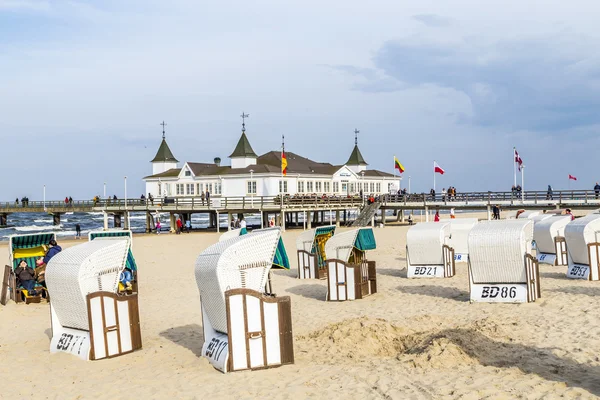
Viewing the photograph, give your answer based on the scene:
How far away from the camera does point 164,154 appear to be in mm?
59219

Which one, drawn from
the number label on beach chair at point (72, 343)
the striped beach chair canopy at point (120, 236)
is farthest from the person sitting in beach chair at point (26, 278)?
the number label on beach chair at point (72, 343)

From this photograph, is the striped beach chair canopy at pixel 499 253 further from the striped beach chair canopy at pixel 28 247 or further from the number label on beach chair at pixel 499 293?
the striped beach chair canopy at pixel 28 247

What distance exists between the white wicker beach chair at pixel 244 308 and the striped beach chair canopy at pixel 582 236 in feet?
31.5

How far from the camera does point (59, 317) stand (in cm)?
1049

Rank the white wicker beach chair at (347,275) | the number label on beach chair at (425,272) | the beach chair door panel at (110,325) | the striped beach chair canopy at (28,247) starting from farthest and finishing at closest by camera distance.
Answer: the number label on beach chair at (425,272), the striped beach chair canopy at (28,247), the white wicker beach chair at (347,275), the beach chair door panel at (110,325)

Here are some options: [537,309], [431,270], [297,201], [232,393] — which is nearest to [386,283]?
[431,270]

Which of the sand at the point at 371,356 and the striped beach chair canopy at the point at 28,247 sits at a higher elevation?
the striped beach chair canopy at the point at 28,247

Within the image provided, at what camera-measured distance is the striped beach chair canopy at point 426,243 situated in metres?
17.4

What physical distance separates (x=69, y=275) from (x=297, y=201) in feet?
125

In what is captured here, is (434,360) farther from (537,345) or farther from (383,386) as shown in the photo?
(537,345)

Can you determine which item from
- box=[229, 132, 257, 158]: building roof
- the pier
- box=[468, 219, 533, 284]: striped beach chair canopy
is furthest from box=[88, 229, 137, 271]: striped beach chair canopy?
box=[229, 132, 257, 158]: building roof

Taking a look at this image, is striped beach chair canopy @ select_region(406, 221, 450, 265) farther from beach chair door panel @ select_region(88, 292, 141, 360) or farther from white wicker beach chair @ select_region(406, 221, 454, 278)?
beach chair door panel @ select_region(88, 292, 141, 360)

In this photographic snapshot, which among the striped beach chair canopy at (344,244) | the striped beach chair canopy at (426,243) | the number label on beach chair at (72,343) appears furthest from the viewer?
the striped beach chair canopy at (426,243)

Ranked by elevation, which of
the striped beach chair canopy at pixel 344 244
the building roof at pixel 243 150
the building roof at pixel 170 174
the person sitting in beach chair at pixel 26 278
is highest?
the building roof at pixel 243 150
